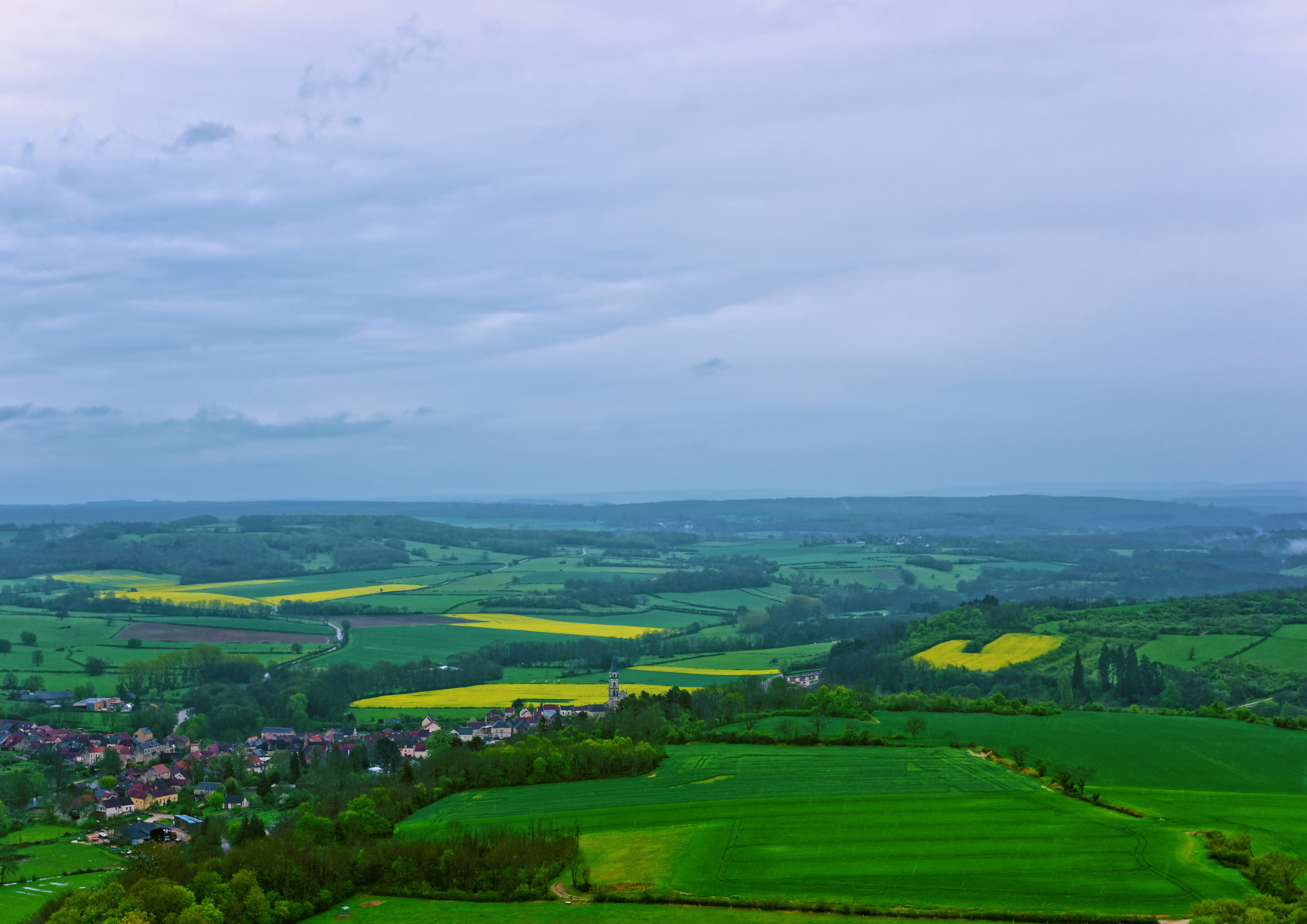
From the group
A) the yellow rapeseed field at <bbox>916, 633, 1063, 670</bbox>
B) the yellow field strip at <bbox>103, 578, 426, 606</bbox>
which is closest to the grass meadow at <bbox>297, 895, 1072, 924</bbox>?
the yellow rapeseed field at <bbox>916, 633, 1063, 670</bbox>

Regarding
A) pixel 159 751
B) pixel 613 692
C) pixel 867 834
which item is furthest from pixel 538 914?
pixel 159 751

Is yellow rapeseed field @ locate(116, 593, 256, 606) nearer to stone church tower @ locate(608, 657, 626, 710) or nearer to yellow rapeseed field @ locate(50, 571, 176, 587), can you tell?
→ yellow rapeseed field @ locate(50, 571, 176, 587)

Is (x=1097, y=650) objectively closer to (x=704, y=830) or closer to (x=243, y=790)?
(x=704, y=830)

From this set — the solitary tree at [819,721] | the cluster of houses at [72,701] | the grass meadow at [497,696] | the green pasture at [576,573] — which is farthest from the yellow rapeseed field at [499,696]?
the green pasture at [576,573]

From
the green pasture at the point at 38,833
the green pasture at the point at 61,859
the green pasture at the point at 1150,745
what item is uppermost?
the green pasture at the point at 1150,745

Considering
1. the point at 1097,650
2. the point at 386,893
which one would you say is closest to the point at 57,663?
the point at 386,893

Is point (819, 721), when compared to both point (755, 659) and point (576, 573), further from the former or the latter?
point (576, 573)

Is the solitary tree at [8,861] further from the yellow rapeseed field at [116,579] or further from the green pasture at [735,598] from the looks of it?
the yellow rapeseed field at [116,579]
